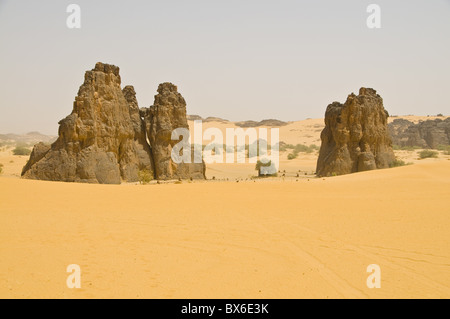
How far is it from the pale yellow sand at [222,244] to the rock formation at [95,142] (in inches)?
225

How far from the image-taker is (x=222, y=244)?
227 inches

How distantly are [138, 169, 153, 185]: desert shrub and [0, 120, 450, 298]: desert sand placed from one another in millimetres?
7326

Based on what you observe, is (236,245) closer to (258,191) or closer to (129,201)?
(129,201)

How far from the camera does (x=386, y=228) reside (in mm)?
6723

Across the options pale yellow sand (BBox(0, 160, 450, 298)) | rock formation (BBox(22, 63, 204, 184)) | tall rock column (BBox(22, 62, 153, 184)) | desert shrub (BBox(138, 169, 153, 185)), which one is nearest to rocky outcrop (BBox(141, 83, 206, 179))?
desert shrub (BBox(138, 169, 153, 185))

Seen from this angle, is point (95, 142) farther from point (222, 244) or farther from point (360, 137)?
point (360, 137)

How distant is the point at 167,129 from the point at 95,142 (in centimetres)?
439

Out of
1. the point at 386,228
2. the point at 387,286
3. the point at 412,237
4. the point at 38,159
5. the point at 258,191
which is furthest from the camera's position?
the point at 38,159

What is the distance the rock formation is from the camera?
52.2 feet

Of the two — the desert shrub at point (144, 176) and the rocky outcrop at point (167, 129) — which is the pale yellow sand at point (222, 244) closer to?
the desert shrub at point (144, 176)

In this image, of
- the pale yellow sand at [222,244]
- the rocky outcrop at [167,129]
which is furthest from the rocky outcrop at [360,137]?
the pale yellow sand at [222,244]

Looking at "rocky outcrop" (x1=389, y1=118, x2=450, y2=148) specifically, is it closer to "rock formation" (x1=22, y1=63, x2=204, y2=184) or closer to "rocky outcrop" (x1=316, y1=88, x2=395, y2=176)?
"rocky outcrop" (x1=316, y1=88, x2=395, y2=176)
